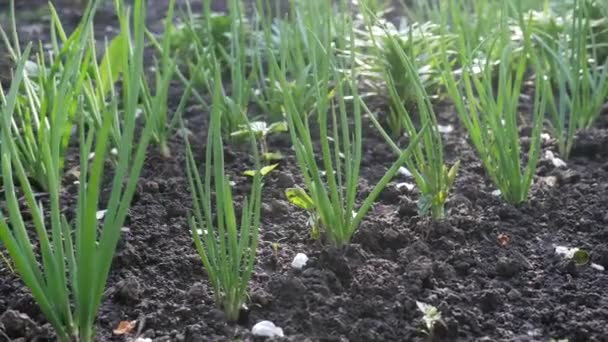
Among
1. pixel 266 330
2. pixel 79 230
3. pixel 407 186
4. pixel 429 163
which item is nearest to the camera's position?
pixel 79 230

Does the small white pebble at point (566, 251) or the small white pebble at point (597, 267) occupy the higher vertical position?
the small white pebble at point (566, 251)

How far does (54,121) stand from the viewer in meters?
1.15

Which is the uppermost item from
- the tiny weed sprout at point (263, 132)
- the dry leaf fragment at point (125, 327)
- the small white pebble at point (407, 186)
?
the tiny weed sprout at point (263, 132)

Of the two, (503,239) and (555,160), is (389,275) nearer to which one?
(503,239)

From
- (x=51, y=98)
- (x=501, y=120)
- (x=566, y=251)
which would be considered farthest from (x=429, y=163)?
(x=51, y=98)

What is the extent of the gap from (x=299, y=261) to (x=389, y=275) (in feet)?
0.48

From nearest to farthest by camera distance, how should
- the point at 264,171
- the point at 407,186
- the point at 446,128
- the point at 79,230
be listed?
the point at 79,230 < the point at 264,171 < the point at 407,186 < the point at 446,128

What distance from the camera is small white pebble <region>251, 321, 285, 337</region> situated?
44.6 inches

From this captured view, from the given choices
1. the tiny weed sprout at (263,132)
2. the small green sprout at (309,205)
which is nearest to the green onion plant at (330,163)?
the small green sprout at (309,205)

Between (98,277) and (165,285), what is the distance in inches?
9.5

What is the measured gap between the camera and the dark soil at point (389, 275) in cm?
115

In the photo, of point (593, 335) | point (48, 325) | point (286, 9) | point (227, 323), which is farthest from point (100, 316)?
point (286, 9)

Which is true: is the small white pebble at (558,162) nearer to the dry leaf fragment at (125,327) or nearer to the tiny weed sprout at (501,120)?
the tiny weed sprout at (501,120)

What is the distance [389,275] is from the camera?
1.27 meters
